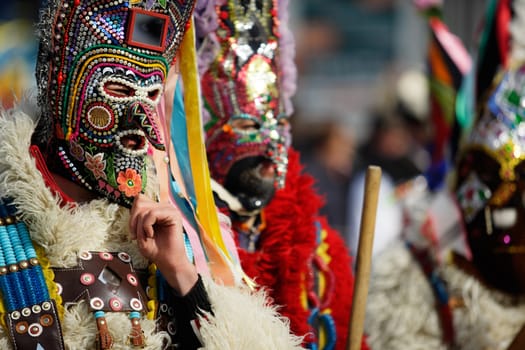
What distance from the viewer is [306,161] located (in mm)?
6727

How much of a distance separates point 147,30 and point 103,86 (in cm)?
17

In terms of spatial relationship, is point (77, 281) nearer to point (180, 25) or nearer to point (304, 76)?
point (180, 25)

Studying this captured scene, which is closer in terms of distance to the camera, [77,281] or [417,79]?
[77,281]

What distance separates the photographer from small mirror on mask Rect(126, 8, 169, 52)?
2.40m

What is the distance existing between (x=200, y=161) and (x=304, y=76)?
774cm

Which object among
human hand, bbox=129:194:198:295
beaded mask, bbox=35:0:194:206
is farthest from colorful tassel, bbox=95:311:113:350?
beaded mask, bbox=35:0:194:206

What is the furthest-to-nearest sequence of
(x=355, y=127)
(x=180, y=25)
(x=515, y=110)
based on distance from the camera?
(x=355, y=127) < (x=515, y=110) < (x=180, y=25)

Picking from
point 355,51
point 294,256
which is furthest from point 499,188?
point 355,51

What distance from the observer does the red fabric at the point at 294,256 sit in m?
3.21

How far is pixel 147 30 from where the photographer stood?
2.43 m

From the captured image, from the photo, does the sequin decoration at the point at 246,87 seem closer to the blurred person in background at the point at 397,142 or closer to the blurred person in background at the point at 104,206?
the blurred person in background at the point at 104,206

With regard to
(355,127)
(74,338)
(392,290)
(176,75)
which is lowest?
(355,127)

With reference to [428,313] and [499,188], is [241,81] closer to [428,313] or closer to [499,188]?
[499,188]

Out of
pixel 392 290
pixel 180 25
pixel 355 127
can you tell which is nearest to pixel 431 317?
pixel 392 290
